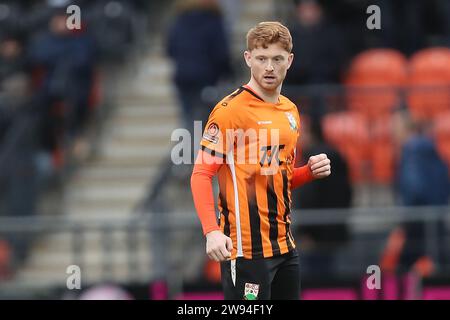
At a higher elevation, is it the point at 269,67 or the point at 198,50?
the point at 198,50

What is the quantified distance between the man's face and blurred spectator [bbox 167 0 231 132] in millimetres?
7101

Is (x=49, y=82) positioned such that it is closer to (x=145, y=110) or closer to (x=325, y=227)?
(x=145, y=110)

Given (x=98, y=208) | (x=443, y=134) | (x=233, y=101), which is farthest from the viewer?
(x=98, y=208)

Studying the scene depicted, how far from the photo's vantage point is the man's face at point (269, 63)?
299 inches

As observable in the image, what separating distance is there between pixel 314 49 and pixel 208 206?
764 cm

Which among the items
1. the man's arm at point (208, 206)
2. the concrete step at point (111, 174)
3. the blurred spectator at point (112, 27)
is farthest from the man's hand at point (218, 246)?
the blurred spectator at point (112, 27)

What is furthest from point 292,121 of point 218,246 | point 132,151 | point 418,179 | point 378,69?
point 132,151

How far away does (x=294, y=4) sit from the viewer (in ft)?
55.5

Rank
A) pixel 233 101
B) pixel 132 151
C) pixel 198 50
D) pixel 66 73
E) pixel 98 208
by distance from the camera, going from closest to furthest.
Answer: pixel 233 101
pixel 198 50
pixel 98 208
pixel 66 73
pixel 132 151

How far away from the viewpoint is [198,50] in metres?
15.0

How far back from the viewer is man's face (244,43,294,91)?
7.60 meters

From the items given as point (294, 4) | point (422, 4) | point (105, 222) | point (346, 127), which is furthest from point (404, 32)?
point (105, 222)

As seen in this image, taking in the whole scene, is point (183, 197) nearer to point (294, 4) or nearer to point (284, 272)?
point (294, 4)

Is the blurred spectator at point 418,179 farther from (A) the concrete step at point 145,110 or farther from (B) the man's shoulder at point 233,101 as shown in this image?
(B) the man's shoulder at point 233,101
